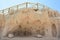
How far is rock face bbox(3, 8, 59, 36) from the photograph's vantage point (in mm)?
6309

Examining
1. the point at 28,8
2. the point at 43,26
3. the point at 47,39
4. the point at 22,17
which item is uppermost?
the point at 28,8

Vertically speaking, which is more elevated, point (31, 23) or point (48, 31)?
point (31, 23)

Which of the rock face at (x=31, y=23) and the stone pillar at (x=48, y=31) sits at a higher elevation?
the rock face at (x=31, y=23)

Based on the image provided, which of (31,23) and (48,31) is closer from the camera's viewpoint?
(48,31)

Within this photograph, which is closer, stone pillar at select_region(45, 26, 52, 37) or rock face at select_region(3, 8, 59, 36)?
stone pillar at select_region(45, 26, 52, 37)

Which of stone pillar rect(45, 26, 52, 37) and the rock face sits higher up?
the rock face

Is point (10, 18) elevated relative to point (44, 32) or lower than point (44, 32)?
elevated

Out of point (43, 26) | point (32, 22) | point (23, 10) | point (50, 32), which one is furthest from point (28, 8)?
point (50, 32)

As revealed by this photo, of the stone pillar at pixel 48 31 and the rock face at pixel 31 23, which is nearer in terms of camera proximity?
the stone pillar at pixel 48 31

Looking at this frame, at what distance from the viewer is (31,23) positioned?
6.43 metres

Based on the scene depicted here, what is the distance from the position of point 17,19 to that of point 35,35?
3.43 ft

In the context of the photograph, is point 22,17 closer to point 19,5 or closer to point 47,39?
point 19,5

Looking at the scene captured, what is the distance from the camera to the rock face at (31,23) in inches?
248

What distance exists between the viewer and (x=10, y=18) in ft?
21.0
